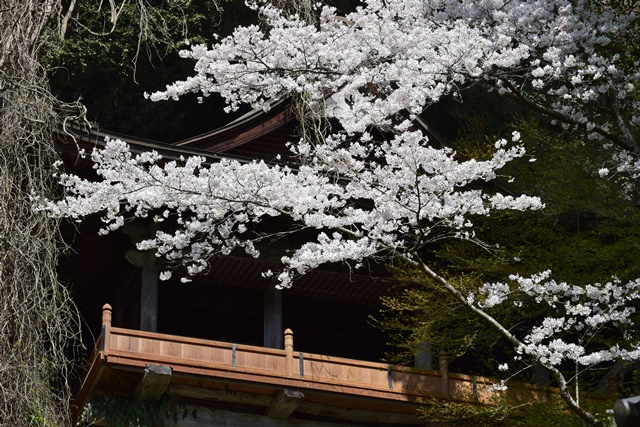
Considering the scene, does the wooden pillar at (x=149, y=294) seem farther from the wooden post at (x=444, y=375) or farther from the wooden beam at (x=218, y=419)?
the wooden post at (x=444, y=375)

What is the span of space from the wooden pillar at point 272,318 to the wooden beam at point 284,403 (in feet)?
4.12

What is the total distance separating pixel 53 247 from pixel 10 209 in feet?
2.13

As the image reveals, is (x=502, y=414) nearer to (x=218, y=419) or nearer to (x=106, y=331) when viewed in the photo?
(x=218, y=419)

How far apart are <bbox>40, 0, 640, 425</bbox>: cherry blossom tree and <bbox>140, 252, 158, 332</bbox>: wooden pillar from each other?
1.64 m

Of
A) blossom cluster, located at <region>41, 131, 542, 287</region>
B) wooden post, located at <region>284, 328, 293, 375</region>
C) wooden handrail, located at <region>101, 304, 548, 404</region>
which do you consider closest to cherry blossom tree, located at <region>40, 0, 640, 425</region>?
blossom cluster, located at <region>41, 131, 542, 287</region>

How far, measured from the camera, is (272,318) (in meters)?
15.5

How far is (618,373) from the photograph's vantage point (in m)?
15.0

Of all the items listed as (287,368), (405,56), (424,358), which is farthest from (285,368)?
(405,56)

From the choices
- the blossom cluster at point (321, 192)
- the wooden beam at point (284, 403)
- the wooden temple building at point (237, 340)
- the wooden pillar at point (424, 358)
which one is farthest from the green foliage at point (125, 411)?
the wooden pillar at point (424, 358)

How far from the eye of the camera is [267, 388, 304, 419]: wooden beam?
13.7m

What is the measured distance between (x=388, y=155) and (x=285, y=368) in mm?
3768

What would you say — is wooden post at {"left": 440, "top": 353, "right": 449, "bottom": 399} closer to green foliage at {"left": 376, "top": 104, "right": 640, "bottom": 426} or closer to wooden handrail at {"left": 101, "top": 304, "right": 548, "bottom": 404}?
wooden handrail at {"left": 101, "top": 304, "right": 548, "bottom": 404}

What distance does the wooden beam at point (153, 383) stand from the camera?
1304 cm

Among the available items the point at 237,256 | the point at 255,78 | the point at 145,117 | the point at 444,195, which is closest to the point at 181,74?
the point at 145,117
